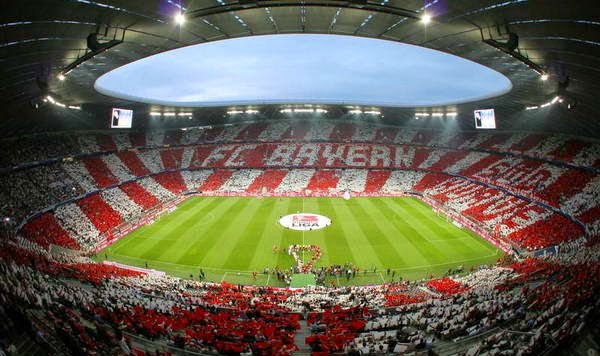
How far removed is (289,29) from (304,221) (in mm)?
22932

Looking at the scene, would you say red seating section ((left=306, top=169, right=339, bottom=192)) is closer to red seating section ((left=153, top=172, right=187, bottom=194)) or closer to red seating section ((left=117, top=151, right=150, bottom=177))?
red seating section ((left=153, top=172, right=187, bottom=194))

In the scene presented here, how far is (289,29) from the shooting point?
82.6ft

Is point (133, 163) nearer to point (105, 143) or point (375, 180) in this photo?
point (105, 143)

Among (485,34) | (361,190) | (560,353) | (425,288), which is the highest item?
(485,34)

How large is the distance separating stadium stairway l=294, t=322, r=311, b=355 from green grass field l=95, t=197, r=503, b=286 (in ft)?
35.0

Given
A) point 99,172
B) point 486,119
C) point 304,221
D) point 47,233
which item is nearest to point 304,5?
point 304,221

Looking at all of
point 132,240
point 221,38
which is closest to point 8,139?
point 132,240

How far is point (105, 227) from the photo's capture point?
128 feet

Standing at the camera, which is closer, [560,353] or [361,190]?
[560,353]

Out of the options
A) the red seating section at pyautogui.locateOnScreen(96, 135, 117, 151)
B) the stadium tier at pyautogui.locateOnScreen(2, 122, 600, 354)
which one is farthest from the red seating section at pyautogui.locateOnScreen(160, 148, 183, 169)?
the red seating section at pyautogui.locateOnScreen(96, 135, 117, 151)

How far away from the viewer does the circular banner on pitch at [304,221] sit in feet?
131

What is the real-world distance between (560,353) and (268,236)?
28.4 meters

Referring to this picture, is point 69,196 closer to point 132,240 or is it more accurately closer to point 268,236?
point 132,240

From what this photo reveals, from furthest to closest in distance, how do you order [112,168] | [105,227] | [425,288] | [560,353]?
[112,168], [105,227], [425,288], [560,353]
